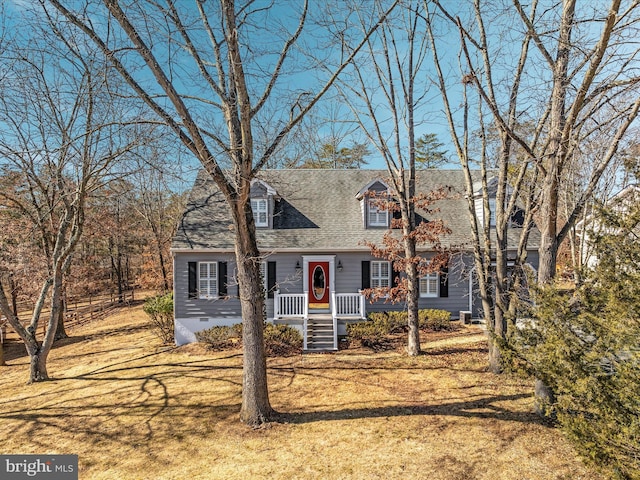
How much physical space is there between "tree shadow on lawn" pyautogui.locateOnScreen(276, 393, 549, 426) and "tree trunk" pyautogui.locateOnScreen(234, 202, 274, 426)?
61cm

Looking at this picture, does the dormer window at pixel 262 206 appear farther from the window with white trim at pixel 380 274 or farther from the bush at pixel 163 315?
the bush at pixel 163 315

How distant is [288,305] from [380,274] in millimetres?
3969

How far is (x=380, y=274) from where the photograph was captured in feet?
44.4

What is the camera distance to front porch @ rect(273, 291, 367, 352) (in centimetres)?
1167

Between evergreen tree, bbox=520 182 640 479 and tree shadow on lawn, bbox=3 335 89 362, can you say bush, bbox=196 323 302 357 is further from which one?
evergreen tree, bbox=520 182 640 479

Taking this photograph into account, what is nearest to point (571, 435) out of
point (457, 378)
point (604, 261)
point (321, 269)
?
point (604, 261)

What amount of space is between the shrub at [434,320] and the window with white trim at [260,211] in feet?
24.2

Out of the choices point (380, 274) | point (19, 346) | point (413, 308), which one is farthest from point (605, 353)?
point (19, 346)

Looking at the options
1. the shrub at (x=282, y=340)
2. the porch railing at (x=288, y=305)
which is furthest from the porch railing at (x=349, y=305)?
the shrub at (x=282, y=340)

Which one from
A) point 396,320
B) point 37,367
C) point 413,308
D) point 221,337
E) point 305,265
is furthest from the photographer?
point 305,265

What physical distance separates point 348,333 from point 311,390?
168 inches

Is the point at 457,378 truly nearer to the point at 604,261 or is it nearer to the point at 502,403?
the point at 502,403

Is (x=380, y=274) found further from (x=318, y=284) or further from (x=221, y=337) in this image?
(x=221, y=337)

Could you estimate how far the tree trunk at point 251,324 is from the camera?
633cm
